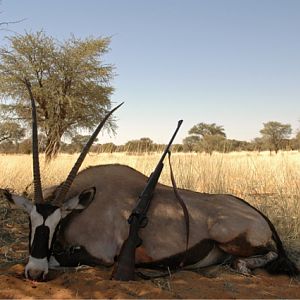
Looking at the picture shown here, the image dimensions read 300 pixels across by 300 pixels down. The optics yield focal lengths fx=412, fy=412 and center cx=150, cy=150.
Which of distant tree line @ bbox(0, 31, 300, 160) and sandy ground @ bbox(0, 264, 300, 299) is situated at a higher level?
distant tree line @ bbox(0, 31, 300, 160)

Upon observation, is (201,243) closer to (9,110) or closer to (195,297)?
(195,297)

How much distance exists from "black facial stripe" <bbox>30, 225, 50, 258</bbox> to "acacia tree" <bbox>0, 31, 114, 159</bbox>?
13.2 meters

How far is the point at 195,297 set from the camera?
2818mm

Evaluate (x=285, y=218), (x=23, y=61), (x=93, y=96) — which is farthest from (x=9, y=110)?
(x=285, y=218)

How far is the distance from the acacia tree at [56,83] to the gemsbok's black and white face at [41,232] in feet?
42.4

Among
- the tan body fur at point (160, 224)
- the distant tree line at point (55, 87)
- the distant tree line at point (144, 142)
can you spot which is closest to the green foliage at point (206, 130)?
the distant tree line at point (144, 142)

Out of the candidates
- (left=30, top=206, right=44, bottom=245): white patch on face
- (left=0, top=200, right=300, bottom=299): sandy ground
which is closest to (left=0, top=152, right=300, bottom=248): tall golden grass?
(left=0, top=200, right=300, bottom=299): sandy ground

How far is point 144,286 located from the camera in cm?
293

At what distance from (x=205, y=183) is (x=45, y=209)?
4.13m

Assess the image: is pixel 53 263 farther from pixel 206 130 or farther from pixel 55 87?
pixel 206 130

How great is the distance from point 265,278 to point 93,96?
566 inches

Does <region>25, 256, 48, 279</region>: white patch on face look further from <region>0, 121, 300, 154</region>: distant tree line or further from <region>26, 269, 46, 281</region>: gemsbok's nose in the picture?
<region>0, 121, 300, 154</region>: distant tree line

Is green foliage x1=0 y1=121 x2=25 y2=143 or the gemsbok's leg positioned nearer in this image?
the gemsbok's leg

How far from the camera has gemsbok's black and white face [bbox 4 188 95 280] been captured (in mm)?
2906
